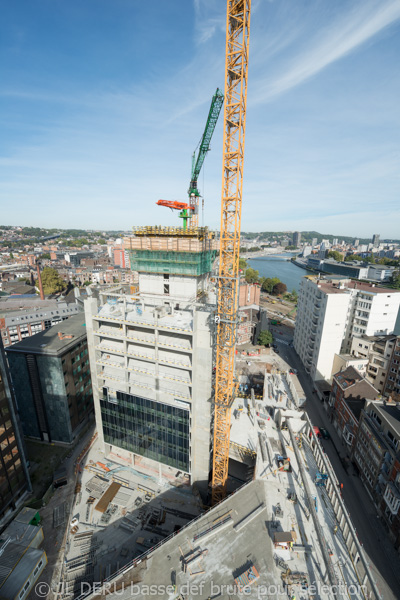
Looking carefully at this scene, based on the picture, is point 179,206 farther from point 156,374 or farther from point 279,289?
point 279,289

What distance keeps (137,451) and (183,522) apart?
1195 cm

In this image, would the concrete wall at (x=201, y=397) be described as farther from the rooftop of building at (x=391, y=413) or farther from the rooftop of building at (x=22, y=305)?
the rooftop of building at (x=22, y=305)

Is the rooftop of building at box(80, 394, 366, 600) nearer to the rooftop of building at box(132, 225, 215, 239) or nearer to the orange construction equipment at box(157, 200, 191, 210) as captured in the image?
the rooftop of building at box(132, 225, 215, 239)

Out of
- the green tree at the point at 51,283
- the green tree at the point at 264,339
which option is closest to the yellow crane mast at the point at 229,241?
the green tree at the point at 264,339

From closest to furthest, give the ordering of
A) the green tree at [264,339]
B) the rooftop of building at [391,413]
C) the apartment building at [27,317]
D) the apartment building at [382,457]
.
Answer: the apartment building at [382,457] → the rooftop of building at [391,413] → the apartment building at [27,317] → the green tree at [264,339]

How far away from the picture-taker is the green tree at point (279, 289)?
561 feet

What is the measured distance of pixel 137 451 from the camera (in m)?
42.6

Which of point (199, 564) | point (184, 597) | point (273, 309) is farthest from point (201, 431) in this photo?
point (273, 309)

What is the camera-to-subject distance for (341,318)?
70.4 m

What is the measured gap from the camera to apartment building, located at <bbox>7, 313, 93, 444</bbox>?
4753 centimetres

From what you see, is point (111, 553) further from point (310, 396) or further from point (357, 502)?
point (310, 396)

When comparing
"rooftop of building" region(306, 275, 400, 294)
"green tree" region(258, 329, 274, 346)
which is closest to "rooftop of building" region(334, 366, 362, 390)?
"rooftop of building" region(306, 275, 400, 294)

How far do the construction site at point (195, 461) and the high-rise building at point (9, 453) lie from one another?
8664 mm

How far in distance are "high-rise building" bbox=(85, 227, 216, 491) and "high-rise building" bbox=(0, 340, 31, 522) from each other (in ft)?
37.1
